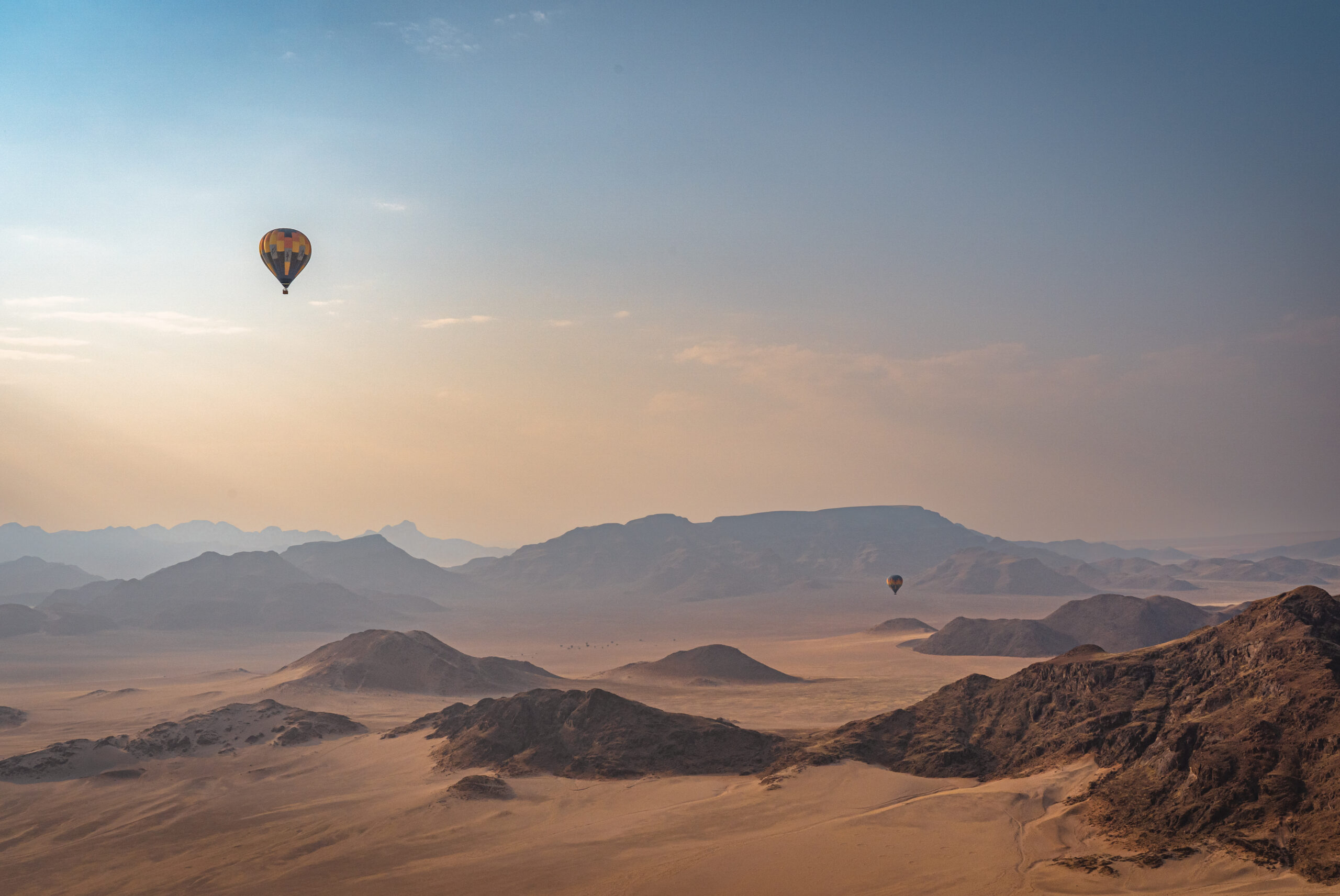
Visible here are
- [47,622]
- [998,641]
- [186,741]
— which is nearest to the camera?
[186,741]

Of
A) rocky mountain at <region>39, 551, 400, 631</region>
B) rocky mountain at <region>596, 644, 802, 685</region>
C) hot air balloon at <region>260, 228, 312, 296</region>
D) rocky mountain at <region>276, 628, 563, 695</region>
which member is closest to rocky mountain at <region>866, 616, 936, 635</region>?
rocky mountain at <region>596, 644, 802, 685</region>

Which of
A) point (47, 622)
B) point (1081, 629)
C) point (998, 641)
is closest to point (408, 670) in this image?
point (998, 641)

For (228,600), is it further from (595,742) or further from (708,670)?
(595,742)

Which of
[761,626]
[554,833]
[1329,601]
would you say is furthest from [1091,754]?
[761,626]

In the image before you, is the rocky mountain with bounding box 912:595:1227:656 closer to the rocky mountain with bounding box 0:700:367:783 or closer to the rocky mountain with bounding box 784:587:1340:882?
the rocky mountain with bounding box 784:587:1340:882

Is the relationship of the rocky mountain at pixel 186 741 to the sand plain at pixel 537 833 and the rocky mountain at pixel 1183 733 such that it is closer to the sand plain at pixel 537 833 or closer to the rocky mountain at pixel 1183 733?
the sand plain at pixel 537 833
